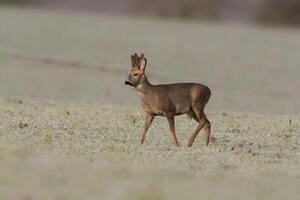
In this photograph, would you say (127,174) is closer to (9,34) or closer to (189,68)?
(189,68)

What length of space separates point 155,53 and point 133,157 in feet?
81.6

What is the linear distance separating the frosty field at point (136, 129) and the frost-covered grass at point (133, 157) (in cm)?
1

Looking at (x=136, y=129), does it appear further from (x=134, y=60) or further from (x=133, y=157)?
(x=133, y=157)

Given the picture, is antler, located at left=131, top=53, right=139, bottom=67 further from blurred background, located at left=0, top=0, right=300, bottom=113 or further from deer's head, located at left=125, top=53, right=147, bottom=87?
blurred background, located at left=0, top=0, right=300, bottom=113

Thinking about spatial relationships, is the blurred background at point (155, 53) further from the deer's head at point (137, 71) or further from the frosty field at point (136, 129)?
the deer's head at point (137, 71)

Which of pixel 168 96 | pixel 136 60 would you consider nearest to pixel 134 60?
pixel 136 60

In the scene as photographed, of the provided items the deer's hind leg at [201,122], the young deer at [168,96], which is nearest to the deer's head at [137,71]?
the young deer at [168,96]

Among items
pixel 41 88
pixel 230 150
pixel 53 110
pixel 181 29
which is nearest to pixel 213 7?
pixel 181 29

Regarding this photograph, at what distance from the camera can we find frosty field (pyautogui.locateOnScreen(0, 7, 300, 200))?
8070 millimetres

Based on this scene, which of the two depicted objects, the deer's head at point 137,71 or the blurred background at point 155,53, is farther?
the blurred background at point 155,53

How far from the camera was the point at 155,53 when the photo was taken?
35156 millimetres

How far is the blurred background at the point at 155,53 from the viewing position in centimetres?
2630

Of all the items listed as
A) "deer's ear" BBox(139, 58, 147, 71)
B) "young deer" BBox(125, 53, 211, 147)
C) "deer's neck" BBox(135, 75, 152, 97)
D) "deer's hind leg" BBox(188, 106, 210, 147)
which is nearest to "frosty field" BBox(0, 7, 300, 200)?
"deer's hind leg" BBox(188, 106, 210, 147)

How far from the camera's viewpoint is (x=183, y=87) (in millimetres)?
11477
